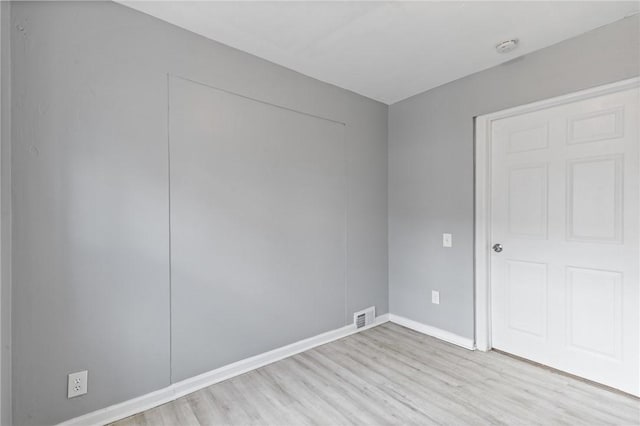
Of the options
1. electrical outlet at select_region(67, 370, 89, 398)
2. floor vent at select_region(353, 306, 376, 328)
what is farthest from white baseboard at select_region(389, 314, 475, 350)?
electrical outlet at select_region(67, 370, 89, 398)

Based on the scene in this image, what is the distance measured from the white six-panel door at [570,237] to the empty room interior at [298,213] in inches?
0.6

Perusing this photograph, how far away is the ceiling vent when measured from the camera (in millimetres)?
2122

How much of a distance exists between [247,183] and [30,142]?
1.20 metres

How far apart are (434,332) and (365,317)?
0.67 m

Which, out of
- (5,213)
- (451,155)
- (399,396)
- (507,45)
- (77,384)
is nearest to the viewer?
(5,213)

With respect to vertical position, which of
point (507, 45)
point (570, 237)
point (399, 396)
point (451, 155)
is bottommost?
point (399, 396)

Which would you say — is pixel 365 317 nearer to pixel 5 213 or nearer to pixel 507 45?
pixel 507 45

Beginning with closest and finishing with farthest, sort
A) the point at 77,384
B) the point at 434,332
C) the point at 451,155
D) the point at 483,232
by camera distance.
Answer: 1. the point at 77,384
2. the point at 483,232
3. the point at 451,155
4. the point at 434,332

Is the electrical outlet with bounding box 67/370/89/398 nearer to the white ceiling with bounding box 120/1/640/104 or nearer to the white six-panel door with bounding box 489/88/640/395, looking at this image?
the white ceiling with bounding box 120/1/640/104

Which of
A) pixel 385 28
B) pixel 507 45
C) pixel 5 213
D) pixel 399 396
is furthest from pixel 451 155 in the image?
pixel 5 213

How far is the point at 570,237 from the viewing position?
7.17ft

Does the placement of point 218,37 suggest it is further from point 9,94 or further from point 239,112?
point 9,94

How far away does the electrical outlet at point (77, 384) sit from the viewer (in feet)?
5.32

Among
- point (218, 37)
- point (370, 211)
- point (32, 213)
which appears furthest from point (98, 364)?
point (370, 211)
